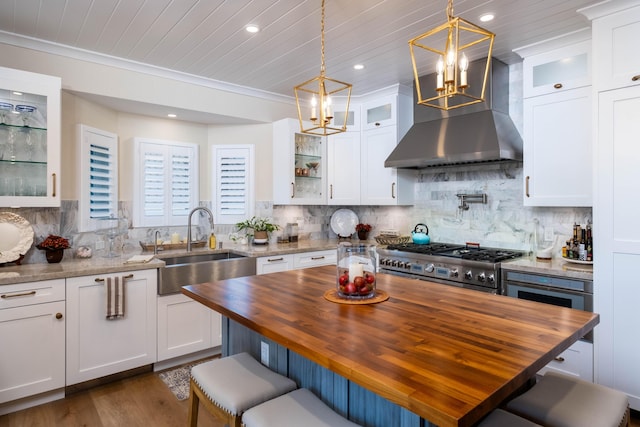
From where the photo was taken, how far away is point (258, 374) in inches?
69.5

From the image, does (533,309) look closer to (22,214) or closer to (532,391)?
(532,391)

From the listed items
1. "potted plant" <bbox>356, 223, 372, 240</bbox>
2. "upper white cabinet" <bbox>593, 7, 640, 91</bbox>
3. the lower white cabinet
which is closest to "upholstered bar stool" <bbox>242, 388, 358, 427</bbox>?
the lower white cabinet

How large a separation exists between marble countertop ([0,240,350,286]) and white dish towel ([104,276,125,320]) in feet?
0.26

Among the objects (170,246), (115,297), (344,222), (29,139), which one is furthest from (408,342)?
(344,222)

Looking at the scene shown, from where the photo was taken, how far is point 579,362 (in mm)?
2680

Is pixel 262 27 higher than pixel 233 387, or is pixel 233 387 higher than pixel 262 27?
pixel 262 27

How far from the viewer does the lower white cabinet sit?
10.7ft

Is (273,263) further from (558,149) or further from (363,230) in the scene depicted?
(558,149)

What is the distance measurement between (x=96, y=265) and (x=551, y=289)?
3445mm

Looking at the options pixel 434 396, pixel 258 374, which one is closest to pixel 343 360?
pixel 434 396

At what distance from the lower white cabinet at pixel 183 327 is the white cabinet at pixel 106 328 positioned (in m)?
0.08

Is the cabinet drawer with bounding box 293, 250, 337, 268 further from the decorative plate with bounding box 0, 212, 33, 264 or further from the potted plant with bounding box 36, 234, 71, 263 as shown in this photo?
the decorative plate with bounding box 0, 212, 33, 264

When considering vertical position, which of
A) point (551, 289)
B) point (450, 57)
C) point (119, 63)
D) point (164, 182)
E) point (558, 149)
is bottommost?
point (551, 289)

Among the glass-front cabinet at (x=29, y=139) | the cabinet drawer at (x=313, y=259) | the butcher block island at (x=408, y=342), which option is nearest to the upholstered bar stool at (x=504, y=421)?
the butcher block island at (x=408, y=342)
